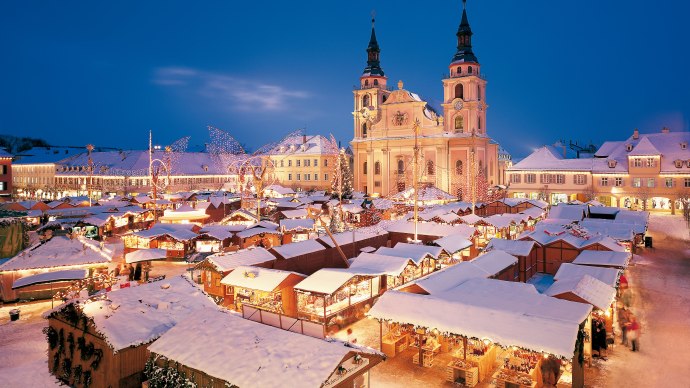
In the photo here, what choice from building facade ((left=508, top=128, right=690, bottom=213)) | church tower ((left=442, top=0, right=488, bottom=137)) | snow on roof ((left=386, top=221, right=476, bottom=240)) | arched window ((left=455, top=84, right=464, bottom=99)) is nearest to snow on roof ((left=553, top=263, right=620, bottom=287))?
snow on roof ((left=386, top=221, right=476, bottom=240))

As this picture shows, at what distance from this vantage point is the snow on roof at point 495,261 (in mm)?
19828

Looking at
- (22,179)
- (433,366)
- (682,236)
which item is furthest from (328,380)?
(22,179)

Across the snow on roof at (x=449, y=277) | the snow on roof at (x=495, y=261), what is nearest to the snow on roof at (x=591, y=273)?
the snow on roof at (x=495, y=261)

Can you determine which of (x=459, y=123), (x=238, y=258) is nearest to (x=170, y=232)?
(x=238, y=258)

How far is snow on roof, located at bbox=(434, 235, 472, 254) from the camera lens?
25.3 m

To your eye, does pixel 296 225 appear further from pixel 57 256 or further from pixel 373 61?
pixel 373 61

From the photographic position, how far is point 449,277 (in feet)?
57.2

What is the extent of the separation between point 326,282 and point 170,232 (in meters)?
18.1

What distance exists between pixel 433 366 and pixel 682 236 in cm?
3451

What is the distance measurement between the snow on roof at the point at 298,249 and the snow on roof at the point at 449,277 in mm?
→ 7533

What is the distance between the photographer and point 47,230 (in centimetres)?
3550

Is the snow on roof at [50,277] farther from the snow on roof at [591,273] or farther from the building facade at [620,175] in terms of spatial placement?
the building facade at [620,175]

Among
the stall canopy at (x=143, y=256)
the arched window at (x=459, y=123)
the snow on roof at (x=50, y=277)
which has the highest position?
the arched window at (x=459, y=123)

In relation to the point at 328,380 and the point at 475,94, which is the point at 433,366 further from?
the point at 475,94
